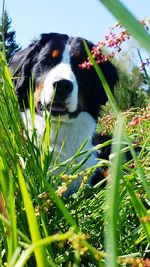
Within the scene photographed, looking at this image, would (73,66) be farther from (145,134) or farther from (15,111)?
(15,111)

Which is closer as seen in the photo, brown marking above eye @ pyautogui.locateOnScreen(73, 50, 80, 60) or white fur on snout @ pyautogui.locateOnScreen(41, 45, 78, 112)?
white fur on snout @ pyautogui.locateOnScreen(41, 45, 78, 112)

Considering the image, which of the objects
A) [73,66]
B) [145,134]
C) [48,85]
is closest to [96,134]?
[73,66]

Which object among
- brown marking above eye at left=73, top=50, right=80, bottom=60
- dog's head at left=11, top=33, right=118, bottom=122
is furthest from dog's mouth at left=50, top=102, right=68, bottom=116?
brown marking above eye at left=73, top=50, right=80, bottom=60

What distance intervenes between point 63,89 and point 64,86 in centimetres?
2

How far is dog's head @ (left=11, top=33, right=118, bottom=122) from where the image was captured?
11.8ft

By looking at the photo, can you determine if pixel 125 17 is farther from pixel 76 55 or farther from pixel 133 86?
pixel 133 86

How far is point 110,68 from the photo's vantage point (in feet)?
15.7

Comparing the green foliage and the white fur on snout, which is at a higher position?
the white fur on snout

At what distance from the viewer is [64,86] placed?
354 centimetres

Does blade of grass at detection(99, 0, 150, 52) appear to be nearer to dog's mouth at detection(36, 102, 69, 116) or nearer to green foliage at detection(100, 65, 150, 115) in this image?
green foliage at detection(100, 65, 150, 115)

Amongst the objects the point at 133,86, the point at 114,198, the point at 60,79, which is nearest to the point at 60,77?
the point at 60,79

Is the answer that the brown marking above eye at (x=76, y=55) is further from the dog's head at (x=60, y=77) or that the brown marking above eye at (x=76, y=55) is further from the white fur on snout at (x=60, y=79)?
the white fur on snout at (x=60, y=79)

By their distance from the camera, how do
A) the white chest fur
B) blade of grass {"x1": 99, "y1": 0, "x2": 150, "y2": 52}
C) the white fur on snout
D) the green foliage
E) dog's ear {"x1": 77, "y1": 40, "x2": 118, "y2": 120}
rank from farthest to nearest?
dog's ear {"x1": 77, "y1": 40, "x2": 118, "y2": 120} < the white chest fur < the white fur on snout < the green foliage < blade of grass {"x1": 99, "y1": 0, "x2": 150, "y2": 52}

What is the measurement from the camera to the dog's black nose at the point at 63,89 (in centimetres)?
353
